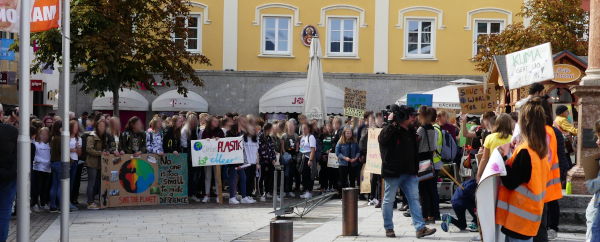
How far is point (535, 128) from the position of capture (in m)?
7.78

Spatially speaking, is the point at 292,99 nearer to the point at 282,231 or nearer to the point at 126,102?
the point at 126,102

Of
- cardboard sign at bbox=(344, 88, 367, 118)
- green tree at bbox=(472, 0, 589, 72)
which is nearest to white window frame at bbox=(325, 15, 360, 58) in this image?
green tree at bbox=(472, 0, 589, 72)

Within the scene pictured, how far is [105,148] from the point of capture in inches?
679

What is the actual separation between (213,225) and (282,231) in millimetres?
5807

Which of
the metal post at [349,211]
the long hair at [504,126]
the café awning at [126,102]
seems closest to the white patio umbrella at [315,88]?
the café awning at [126,102]

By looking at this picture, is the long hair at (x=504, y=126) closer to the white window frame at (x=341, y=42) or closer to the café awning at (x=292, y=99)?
the café awning at (x=292, y=99)

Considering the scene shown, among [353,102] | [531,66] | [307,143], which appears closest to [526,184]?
[531,66]

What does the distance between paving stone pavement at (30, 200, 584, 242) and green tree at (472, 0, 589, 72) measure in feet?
57.5

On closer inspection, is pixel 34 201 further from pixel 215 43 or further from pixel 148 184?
pixel 215 43

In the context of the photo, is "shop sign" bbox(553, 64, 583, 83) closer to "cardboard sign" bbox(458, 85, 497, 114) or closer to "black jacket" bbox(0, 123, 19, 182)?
"cardboard sign" bbox(458, 85, 497, 114)

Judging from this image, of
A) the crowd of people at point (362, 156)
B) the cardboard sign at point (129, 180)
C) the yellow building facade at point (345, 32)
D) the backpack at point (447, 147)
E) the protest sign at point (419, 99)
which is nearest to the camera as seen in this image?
the crowd of people at point (362, 156)

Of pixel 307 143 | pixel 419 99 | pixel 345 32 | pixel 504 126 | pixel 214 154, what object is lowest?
pixel 214 154

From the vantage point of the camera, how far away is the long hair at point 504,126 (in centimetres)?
1098

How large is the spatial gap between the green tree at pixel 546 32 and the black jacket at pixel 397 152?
70.4 ft
